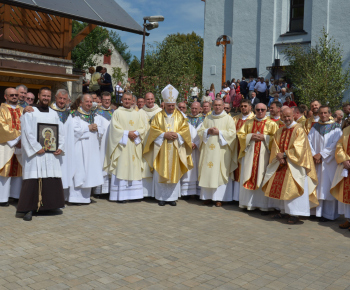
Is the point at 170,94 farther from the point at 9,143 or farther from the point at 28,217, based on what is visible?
the point at 28,217

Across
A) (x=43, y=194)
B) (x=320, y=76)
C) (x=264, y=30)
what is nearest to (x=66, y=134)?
(x=43, y=194)

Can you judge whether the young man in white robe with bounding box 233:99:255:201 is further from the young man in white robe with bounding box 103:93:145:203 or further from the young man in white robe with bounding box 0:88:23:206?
the young man in white robe with bounding box 0:88:23:206

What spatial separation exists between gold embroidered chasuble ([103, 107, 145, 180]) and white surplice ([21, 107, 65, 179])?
5.76 feet

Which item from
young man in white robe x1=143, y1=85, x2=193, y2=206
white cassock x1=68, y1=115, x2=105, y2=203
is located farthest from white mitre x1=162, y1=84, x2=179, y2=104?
white cassock x1=68, y1=115, x2=105, y2=203

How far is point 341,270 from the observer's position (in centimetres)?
500

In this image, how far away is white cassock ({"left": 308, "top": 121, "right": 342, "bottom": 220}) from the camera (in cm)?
753

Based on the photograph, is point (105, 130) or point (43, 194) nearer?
point (43, 194)

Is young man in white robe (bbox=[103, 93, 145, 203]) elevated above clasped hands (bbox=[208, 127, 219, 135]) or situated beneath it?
situated beneath

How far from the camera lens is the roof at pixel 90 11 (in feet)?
34.3

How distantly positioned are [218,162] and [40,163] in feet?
11.7

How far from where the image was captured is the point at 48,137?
6.98m

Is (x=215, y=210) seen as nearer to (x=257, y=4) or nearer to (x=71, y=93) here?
(x=71, y=93)

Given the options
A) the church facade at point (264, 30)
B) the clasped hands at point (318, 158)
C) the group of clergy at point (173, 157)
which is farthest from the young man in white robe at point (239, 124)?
the church facade at point (264, 30)

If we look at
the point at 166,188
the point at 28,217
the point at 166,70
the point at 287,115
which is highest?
the point at 166,70
